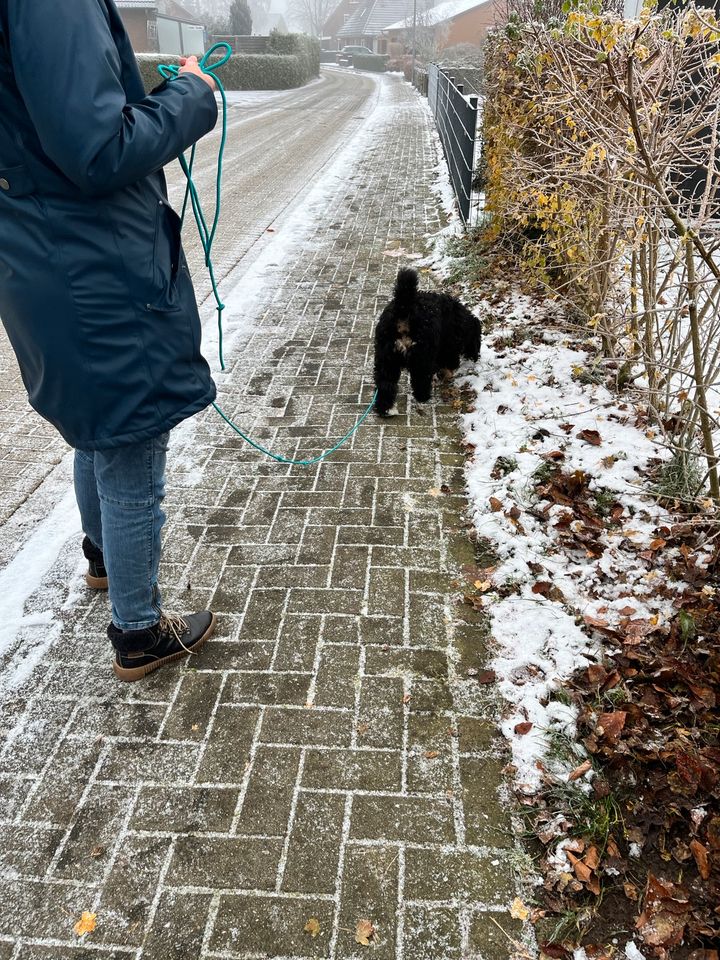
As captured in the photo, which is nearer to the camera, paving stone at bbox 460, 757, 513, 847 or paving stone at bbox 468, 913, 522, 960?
paving stone at bbox 468, 913, 522, 960

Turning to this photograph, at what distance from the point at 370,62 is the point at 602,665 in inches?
2344

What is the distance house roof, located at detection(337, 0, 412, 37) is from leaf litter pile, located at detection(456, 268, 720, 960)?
71751mm

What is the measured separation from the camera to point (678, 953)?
1.72 m

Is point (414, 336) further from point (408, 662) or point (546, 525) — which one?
point (408, 662)

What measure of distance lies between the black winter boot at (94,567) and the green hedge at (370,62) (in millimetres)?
56543

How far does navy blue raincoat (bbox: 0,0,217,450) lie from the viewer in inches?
58.8

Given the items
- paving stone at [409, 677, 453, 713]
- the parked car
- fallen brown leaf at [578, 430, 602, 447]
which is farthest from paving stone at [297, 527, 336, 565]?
the parked car

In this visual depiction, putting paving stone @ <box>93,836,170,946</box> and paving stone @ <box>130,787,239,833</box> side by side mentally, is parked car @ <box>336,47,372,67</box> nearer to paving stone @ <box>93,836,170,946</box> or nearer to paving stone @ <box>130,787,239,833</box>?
paving stone @ <box>130,787,239,833</box>

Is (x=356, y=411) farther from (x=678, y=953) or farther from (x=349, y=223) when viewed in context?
(x=349, y=223)

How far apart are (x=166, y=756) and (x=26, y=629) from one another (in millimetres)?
A: 951

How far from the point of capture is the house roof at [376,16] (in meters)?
62.6

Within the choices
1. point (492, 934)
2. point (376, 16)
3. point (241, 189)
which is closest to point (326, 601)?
point (492, 934)

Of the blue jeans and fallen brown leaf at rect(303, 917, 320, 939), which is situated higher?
the blue jeans

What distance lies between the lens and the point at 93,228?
5.70ft
